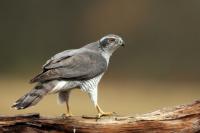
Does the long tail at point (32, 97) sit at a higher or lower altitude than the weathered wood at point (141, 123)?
higher

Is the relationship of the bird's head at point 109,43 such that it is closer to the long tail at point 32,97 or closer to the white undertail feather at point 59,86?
the white undertail feather at point 59,86

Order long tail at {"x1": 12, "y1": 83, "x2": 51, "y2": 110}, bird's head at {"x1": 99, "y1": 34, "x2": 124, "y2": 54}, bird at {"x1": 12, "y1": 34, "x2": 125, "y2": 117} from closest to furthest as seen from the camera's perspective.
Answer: long tail at {"x1": 12, "y1": 83, "x2": 51, "y2": 110} < bird at {"x1": 12, "y1": 34, "x2": 125, "y2": 117} < bird's head at {"x1": 99, "y1": 34, "x2": 124, "y2": 54}

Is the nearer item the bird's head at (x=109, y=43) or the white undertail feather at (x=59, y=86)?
the white undertail feather at (x=59, y=86)

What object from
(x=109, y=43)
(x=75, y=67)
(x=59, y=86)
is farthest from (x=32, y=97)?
(x=109, y=43)

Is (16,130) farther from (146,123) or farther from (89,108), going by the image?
(89,108)

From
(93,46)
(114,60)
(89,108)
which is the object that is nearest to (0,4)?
(114,60)

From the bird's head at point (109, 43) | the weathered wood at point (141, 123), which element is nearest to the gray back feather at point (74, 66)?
the bird's head at point (109, 43)

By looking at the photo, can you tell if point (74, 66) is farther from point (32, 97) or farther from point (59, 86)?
point (32, 97)

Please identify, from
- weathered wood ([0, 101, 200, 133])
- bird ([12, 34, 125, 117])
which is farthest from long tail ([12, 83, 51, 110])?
weathered wood ([0, 101, 200, 133])

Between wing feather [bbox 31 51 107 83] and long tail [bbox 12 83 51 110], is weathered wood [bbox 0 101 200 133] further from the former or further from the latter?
wing feather [bbox 31 51 107 83]
